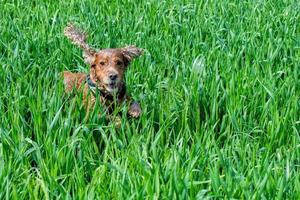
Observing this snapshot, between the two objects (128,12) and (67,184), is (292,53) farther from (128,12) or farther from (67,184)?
(67,184)

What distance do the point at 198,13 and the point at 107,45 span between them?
114 cm

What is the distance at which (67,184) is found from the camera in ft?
9.36

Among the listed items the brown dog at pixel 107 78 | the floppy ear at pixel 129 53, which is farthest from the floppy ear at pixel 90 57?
the floppy ear at pixel 129 53

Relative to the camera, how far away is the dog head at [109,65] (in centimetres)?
328

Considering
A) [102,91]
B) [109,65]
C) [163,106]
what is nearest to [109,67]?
[109,65]

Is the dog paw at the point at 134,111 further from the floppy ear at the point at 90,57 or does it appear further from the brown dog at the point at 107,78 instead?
the floppy ear at the point at 90,57

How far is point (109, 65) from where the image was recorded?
3.31m

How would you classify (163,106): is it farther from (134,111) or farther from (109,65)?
(109,65)

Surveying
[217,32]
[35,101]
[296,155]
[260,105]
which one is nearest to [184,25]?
[217,32]

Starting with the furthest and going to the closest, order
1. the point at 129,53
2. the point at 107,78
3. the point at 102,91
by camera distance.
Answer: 1. the point at 129,53
2. the point at 102,91
3. the point at 107,78

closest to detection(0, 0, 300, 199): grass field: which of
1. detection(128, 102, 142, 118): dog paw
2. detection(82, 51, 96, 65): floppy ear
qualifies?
detection(128, 102, 142, 118): dog paw

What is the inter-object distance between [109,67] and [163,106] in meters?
0.33

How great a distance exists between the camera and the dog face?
327 cm

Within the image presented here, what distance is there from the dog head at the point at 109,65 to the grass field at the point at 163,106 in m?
0.14
